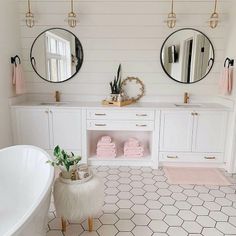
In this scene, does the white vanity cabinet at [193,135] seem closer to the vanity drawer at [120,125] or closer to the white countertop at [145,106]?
the white countertop at [145,106]

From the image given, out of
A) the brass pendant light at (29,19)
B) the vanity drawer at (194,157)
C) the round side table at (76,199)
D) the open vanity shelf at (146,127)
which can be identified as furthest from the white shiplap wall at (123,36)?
the round side table at (76,199)

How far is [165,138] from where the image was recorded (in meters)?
3.29

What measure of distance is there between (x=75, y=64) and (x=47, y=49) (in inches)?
18.2

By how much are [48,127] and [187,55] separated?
2.21m

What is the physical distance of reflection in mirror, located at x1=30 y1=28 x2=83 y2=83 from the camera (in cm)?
349

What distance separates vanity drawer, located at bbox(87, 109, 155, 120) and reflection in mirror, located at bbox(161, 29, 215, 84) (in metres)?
0.76

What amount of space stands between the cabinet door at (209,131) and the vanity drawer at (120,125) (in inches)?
24.6

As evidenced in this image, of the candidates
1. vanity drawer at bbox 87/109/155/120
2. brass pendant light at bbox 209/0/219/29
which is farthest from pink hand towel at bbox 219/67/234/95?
vanity drawer at bbox 87/109/155/120

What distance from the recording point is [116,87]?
3475mm

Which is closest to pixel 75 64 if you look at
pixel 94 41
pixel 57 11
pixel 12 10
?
pixel 94 41

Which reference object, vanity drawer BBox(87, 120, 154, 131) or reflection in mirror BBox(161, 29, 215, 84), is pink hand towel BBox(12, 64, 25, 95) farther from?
reflection in mirror BBox(161, 29, 215, 84)

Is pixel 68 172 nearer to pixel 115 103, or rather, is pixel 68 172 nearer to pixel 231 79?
pixel 115 103

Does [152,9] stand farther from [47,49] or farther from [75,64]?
[47,49]

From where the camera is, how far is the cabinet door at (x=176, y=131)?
322 cm
